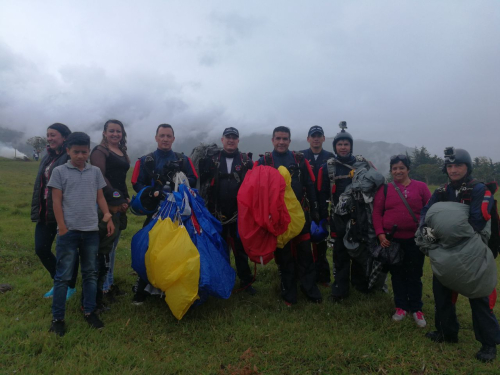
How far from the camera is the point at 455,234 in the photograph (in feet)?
10.6

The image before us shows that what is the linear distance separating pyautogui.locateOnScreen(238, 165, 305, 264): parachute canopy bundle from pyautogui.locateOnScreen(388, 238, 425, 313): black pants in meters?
1.47

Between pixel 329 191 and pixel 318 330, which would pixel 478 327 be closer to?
pixel 318 330

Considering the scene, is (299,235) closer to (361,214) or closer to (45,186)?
(361,214)

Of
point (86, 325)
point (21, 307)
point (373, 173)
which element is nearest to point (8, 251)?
point (21, 307)

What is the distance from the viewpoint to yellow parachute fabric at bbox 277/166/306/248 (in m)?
4.32

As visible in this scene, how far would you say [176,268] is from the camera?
3727mm

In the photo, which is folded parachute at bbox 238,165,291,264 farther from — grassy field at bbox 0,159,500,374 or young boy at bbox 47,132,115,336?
young boy at bbox 47,132,115,336

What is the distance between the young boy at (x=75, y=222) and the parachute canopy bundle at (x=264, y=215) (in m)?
1.82

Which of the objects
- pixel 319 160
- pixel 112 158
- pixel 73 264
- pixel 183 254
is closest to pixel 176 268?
pixel 183 254

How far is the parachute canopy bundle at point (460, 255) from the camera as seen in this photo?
3.17m

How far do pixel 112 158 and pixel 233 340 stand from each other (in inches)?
115

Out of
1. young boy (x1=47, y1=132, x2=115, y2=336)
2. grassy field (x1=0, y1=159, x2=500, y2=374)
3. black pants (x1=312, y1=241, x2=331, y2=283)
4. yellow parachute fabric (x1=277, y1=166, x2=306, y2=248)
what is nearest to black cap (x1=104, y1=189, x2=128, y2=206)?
young boy (x1=47, y1=132, x2=115, y2=336)

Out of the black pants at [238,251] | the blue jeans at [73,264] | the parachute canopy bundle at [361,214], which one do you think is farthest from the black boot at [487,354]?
the blue jeans at [73,264]

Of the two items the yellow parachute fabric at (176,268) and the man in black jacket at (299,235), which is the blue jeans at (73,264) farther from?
the man in black jacket at (299,235)
